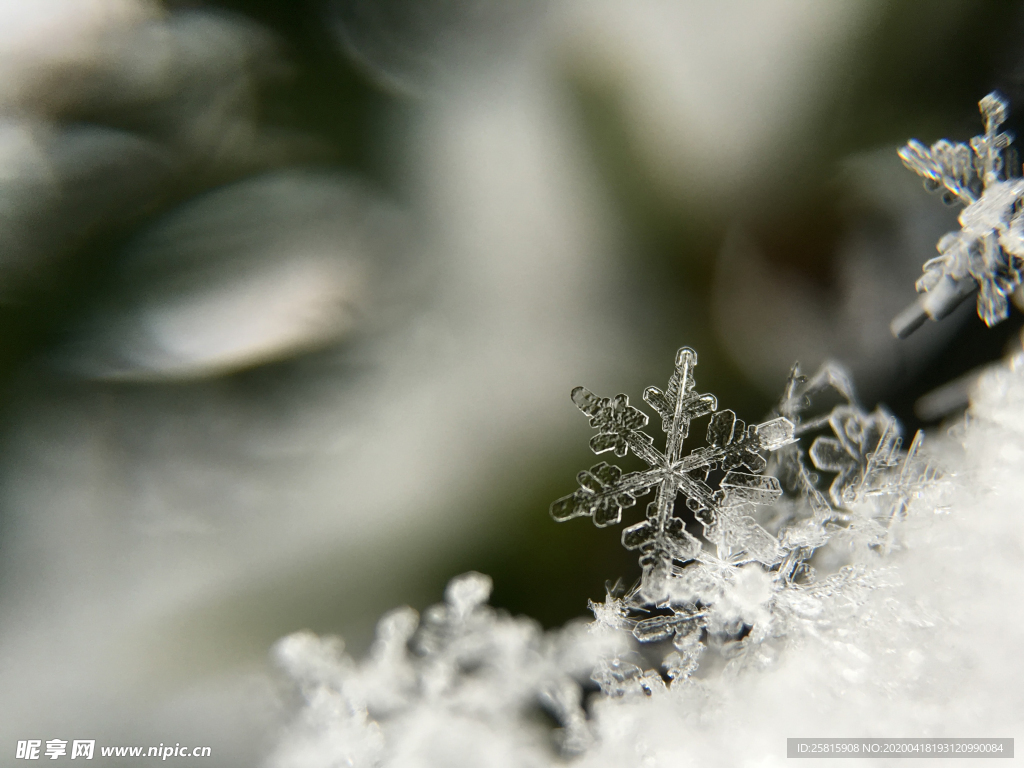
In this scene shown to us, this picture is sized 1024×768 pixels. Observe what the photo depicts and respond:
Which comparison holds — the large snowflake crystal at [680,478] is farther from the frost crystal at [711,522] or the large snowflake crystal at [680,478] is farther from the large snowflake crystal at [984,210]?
the large snowflake crystal at [984,210]

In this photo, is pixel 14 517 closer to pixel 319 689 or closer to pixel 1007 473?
pixel 319 689

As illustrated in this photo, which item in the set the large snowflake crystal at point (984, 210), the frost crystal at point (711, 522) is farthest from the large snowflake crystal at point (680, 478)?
the large snowflake crystal at point (984, 210)

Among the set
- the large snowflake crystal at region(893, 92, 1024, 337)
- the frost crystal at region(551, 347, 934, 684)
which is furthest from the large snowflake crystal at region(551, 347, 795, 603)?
the large snowflake crystal at region(893, 92, 1024, 337)

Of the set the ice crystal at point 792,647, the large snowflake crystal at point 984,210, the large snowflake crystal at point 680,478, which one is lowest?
the ice crystal at point 792,647

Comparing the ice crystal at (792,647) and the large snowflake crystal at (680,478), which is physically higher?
the large snowflake crystal at (680,478)

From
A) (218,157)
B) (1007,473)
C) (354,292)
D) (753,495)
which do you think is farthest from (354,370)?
(1007,473)

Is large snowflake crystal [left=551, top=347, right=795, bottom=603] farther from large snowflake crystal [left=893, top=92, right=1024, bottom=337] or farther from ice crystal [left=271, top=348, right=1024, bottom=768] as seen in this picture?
large snowflake crystal [left=893, top=92, right=1024, bottom=337]
